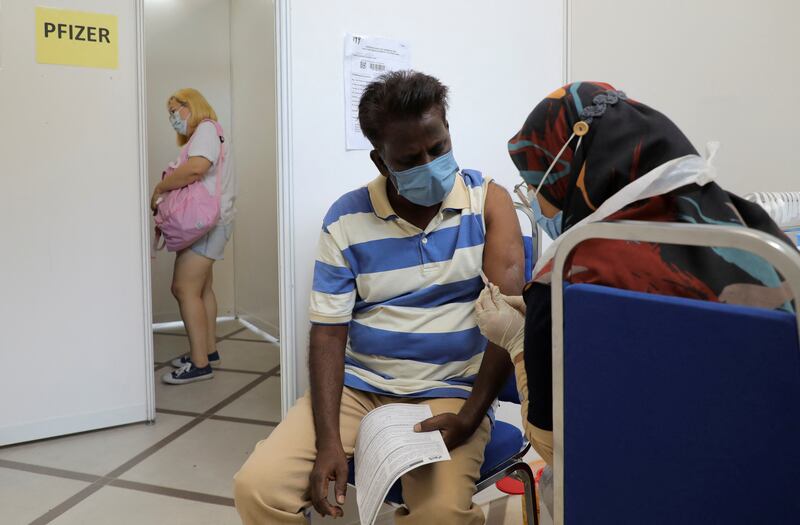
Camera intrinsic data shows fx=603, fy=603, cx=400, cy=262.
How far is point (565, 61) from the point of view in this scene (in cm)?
213

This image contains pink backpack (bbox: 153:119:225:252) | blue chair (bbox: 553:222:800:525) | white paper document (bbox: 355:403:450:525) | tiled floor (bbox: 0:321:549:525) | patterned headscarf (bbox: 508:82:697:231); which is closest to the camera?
blue chair (bbox: 553:222:800:525)

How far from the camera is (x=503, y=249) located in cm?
139

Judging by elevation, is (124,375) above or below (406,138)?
below

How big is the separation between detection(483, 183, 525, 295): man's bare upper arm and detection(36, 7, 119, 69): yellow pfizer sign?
5.89 feet

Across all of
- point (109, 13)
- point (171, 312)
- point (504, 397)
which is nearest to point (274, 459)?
point (504, 397)

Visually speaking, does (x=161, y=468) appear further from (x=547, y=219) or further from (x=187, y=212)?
(x=547, y=219)

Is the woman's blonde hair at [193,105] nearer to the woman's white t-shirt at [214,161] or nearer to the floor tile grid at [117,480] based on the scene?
the woman's white t-shirt at [214,161]

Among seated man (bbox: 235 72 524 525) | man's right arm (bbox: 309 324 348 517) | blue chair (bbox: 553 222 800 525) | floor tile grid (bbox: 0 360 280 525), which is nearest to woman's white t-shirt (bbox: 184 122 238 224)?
floor tile grid (bbox: 0 360 280 525)

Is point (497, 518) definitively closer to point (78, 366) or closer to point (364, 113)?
point (364, 113)

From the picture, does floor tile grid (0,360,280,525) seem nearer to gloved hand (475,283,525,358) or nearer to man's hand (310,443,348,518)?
man's hand (310,443,348,518)

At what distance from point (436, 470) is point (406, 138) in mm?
689

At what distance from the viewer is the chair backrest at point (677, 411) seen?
61cm

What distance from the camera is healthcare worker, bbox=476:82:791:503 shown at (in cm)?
74

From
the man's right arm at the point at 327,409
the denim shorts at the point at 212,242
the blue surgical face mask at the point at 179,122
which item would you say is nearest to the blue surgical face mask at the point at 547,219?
the man's right arm at the point at 327,409
